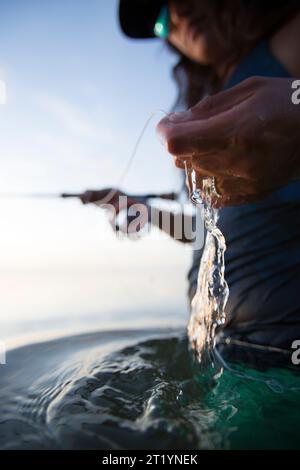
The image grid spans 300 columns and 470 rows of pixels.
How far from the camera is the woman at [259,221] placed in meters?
1.74

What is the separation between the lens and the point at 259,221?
6.07 feet

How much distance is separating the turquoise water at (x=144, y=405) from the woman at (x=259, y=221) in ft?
0.75

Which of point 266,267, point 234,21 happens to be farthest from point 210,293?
point 234,21

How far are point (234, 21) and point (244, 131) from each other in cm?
161

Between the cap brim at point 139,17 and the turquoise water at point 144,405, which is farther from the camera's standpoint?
the cap brim at point 139,17

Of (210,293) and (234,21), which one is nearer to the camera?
(210,293)

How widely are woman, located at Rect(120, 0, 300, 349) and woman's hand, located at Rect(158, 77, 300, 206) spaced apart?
A: 1.96 ft

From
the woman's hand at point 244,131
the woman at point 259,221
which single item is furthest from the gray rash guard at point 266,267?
the woman's hand at point 244,131

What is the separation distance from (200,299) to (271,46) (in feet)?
4.68

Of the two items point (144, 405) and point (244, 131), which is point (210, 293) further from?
point (244, 131)

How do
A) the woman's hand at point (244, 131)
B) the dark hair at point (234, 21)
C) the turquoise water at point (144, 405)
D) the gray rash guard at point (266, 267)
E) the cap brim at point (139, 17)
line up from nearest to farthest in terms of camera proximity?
1. the woman's hand at point (244, 131)
2. the turquoise water at point (144, 405)
3. the gray rash guard at point (266, 267)
4. the dark hair at point (234, 21)
5. the cap brim at point (139, 17)

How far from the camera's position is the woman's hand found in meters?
1.07

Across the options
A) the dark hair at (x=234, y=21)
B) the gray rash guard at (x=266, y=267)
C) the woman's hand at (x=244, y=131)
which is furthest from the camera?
the dark hair at (x=234, y=21)

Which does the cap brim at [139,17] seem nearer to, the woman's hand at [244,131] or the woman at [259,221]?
the woman at [259,221]
